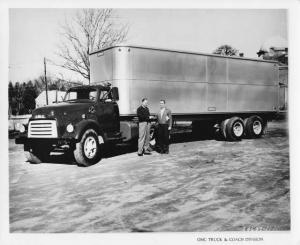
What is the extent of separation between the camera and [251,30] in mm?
7582

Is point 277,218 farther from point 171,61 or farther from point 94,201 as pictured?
point 171,61

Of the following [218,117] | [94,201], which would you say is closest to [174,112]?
[218,117]

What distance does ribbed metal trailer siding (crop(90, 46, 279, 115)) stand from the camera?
959 cm

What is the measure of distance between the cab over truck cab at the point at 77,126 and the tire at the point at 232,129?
474 centimetres

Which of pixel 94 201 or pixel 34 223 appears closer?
pixel 34 223

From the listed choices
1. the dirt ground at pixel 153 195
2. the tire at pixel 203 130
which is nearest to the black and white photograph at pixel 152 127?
the dirt ground at pixel 153 195

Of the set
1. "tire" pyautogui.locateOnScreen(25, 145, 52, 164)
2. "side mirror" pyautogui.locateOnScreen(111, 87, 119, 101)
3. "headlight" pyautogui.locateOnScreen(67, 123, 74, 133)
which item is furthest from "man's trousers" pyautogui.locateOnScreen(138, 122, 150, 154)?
"tire" pyautogui.locateOnScreen(25, 145, 52, 164)

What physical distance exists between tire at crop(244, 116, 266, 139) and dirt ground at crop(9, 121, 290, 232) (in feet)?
13.2

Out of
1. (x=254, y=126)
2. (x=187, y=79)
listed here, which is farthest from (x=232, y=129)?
(x=187, y=79)

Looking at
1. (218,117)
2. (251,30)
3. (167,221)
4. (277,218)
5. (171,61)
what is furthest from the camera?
(218,117)

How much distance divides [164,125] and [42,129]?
336 centimetres
